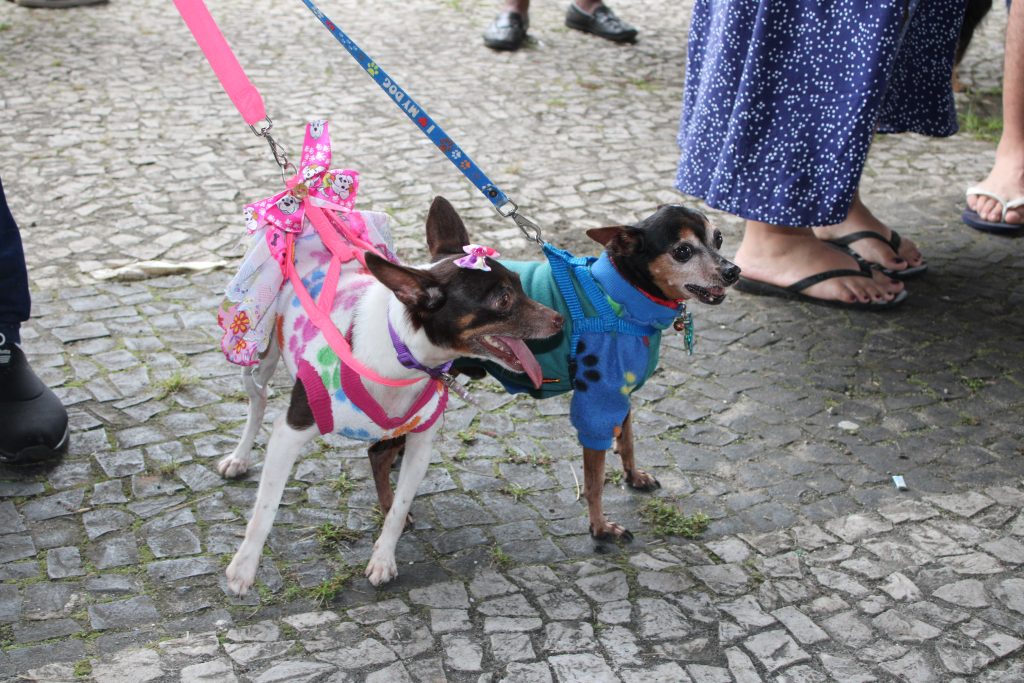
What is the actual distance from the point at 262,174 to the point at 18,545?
371 centimetres

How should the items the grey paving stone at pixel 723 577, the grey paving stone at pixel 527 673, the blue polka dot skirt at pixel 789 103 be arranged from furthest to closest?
1. the blue polka dot skirt at pixel 789 103
2. the grey paving stone at pixel 723 577
3. the grey paving stone at pixel 527 673

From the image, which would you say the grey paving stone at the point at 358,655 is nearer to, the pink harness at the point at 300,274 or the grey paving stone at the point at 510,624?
the grey paving stone at the point at 510,624

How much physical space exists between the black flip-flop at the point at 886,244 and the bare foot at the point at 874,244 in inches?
0.5

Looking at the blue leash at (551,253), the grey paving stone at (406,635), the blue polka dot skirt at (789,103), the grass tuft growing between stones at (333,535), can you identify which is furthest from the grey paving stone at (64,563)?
the blue polka dot skirt at (789,103)

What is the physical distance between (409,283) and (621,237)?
0.87m

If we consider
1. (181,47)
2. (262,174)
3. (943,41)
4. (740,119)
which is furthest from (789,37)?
(181,47)

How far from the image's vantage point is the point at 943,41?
19.3 feet

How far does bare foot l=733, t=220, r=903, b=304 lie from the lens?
5.54 m

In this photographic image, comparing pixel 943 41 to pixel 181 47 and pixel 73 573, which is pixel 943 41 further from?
pixel 181 47

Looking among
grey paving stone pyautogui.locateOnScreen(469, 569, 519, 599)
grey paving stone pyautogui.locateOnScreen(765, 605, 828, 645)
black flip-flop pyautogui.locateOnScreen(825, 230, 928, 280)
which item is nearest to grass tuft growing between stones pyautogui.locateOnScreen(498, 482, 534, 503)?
grey paving stone pyautogui.locateOnScreen(469, 569, 519, 599)

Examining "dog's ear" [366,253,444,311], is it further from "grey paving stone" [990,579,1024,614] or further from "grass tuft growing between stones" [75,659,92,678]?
"grey paving stone" [990,579,1024,614]

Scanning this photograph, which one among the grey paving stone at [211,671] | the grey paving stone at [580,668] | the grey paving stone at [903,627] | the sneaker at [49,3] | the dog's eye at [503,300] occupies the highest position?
the dog's eye at [503,300]

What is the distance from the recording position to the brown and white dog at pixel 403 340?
3064mm

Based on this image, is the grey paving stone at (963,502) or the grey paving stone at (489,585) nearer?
the grey paving stone at (489,585)
